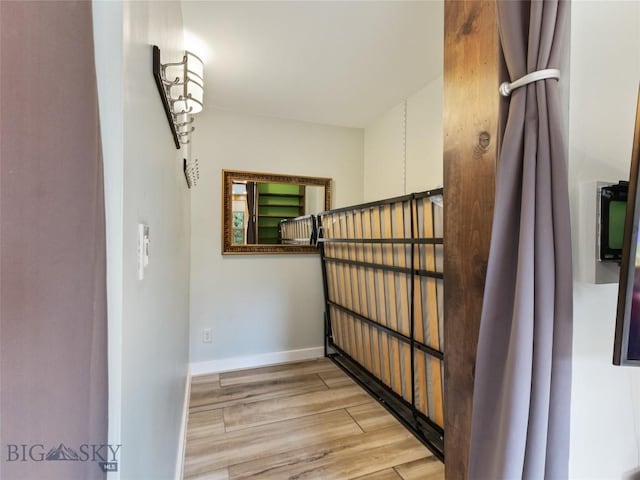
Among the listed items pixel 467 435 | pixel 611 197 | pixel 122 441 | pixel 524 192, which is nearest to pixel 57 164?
pixel 122 441

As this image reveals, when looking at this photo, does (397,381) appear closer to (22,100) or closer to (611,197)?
(611,197)

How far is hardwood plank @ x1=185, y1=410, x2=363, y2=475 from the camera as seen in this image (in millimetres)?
1665

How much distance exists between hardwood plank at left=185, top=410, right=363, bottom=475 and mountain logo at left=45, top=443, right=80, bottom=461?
1614 mm

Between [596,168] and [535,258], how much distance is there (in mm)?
310

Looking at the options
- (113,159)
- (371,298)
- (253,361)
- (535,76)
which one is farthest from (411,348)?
(113,159)

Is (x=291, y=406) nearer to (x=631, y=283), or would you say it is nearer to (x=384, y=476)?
(x=384, y=476)

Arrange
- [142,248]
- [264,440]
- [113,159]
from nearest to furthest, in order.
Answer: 1. [113,159]
2. [142,248]
3. [264,440]

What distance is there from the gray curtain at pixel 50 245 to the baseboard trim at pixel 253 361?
2614 mm

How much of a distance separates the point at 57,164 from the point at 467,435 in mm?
1136

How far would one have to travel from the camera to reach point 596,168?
720 millimetres


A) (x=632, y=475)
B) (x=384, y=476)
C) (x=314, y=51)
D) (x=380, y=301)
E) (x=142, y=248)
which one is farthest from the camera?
(x=380, y=301)

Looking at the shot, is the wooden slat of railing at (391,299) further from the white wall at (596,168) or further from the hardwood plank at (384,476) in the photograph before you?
the white wall at (596,168)

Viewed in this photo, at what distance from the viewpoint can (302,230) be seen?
3.09m

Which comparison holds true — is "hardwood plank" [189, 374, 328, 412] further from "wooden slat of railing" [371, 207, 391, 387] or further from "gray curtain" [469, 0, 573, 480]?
"gray curtain" [469, 0, 573, 480]
